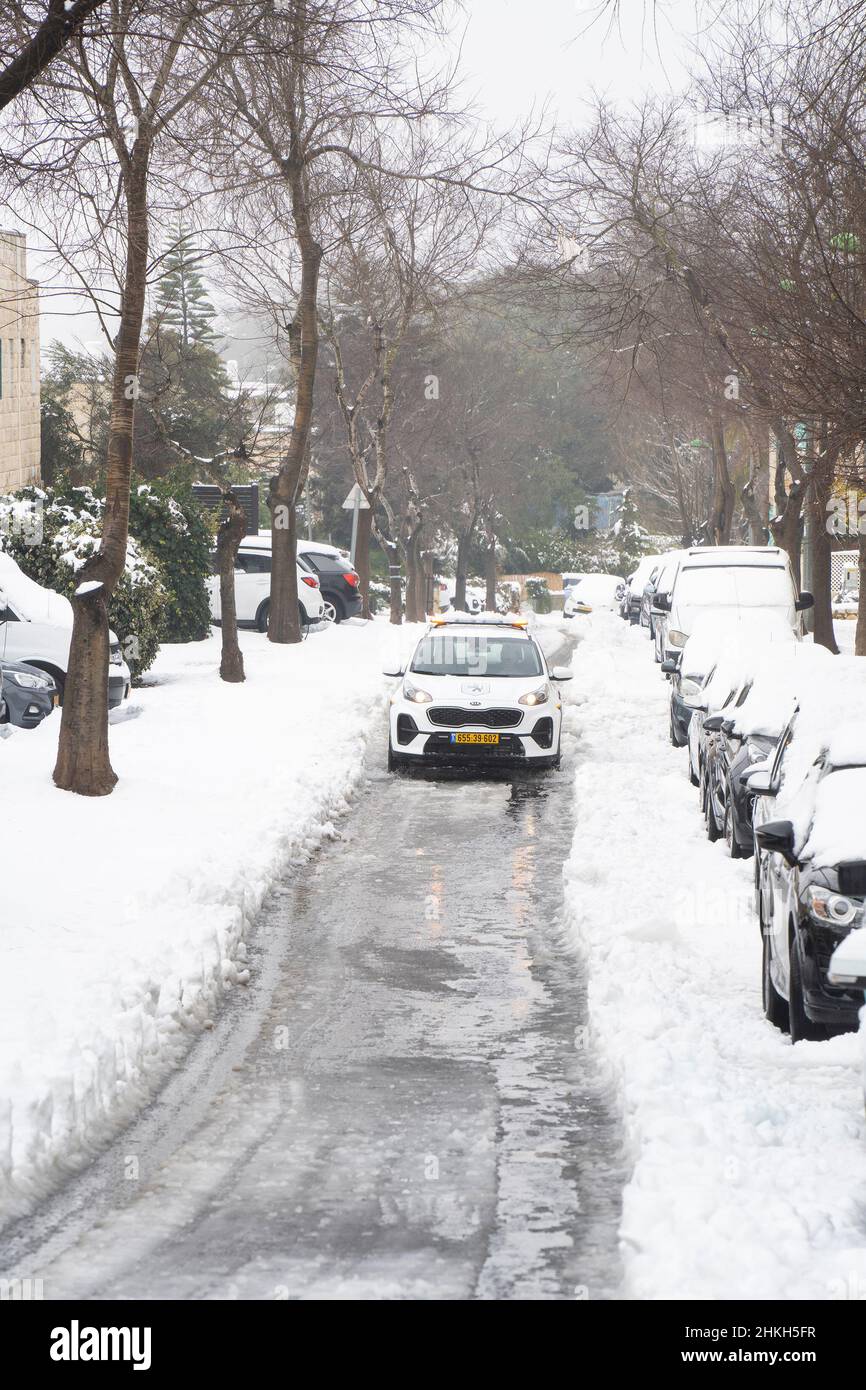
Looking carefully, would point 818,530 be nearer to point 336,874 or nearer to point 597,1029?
point 336,874

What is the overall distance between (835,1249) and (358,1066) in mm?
3260

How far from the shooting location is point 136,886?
35.6 ft

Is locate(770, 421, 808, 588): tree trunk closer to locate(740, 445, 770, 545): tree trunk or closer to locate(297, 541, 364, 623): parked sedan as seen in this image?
locate(740, 445, 770, 545): tree trunk

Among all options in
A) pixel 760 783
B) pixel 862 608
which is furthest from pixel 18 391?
pixel 760 783

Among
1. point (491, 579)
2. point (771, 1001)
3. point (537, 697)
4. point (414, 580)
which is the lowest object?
point (771, 1001)

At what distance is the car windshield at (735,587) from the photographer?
24.4 m

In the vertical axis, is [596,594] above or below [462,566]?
below

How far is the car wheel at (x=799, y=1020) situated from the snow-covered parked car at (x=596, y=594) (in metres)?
59.1

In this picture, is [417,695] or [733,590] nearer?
[417,695]

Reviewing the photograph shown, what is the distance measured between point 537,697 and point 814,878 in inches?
395

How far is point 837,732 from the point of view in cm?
880

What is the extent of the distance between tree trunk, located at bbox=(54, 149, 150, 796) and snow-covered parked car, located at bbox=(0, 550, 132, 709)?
5331 mm

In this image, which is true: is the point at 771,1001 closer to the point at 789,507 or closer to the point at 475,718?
the point at 475,718

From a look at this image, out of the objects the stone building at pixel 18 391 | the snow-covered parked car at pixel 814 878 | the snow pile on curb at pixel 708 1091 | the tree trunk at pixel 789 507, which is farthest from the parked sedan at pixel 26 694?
the stone building at pixel 18 391
